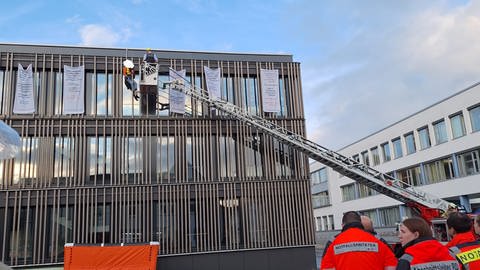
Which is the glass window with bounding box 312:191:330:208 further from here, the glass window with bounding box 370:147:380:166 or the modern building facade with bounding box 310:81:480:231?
the glass window with bounding box 370:147:380:166

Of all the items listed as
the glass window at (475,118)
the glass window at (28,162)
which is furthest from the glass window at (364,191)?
the glass window at (28,162)

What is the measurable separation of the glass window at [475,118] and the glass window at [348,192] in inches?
907

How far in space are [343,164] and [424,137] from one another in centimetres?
2179

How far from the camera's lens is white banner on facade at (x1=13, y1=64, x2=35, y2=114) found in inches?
768

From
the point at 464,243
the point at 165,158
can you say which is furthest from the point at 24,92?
the point at 464,243

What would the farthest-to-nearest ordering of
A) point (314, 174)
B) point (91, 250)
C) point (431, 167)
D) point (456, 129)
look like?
point (314, 174) < point (431, 167) < point (456, 129) < point (91, 250)

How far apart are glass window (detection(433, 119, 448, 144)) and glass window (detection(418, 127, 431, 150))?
3.99 feet

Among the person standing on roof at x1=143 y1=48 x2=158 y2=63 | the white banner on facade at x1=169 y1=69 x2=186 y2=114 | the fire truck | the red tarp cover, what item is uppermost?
the person standing on roof at x1=143 y1=48 x2=158 y2=63

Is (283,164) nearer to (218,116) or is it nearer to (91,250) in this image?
(218,116)

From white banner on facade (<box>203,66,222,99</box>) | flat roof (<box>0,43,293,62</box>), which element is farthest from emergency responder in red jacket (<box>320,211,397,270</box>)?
flat roof (<box>0,43,293,62</box>)

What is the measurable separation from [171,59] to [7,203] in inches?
384

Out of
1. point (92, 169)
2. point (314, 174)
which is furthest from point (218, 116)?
point (314, 174)

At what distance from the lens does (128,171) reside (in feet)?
65.6

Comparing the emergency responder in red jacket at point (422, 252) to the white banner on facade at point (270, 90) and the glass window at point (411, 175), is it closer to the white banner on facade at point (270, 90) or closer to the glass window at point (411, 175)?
the white banner on facade at point (270, 90)
